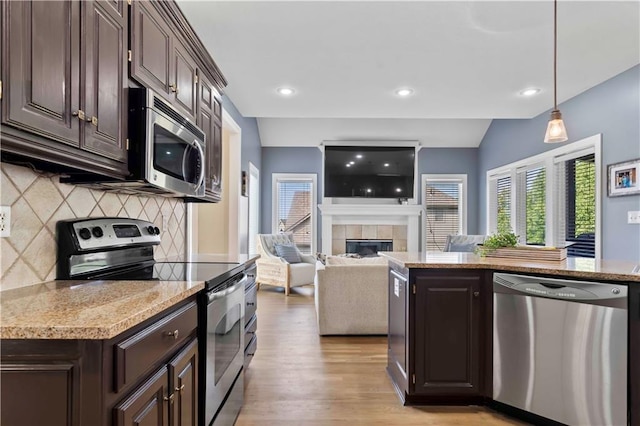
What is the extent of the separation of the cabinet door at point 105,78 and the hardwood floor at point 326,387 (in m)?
1.76

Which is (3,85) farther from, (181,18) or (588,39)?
(588,39)

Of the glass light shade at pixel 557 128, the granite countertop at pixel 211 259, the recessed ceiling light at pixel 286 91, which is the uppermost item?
the recessed ceiling light at pixel 286 91

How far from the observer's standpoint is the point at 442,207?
7.41 m

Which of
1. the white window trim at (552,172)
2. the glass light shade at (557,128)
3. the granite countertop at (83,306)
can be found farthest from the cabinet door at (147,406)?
the white window trim at (552,172)

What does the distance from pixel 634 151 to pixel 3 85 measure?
466 cm

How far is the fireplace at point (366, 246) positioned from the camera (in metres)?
7.16

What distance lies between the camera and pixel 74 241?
1.47 m

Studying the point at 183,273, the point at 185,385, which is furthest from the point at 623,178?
the point at 185,385

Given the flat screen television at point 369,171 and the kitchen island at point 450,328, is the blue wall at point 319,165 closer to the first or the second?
the flat screen television at point 369,171

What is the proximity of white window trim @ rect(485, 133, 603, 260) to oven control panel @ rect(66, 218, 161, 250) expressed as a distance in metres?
4.53

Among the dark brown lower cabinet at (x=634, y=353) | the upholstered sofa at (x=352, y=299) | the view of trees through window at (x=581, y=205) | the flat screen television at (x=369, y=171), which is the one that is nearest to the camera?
the dark brown lower cabinet at (x=634, y=353)

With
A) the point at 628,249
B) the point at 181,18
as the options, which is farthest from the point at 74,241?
the point at 628,249

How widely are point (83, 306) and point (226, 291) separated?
0.79 metres

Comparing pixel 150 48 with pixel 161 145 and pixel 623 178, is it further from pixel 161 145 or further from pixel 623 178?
pixel 623 178
